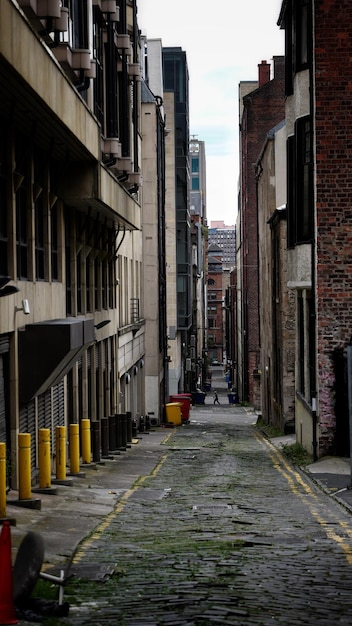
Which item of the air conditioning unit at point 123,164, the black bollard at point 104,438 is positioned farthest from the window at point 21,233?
the air conditioning unit at point 123,164

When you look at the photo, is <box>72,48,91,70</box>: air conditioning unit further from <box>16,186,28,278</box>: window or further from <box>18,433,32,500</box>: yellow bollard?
<box>18,433,32,500</box>: yellow bollard

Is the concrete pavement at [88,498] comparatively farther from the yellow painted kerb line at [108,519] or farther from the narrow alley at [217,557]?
the narrow alley at [217,557]

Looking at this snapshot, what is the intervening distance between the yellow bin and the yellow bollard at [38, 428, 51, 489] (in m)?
29.7

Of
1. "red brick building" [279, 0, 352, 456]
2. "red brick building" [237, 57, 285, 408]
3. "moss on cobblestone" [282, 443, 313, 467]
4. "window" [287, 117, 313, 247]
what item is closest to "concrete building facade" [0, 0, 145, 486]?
"window" [287, 117, 313, 247]

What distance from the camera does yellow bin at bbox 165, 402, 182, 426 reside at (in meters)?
45.3

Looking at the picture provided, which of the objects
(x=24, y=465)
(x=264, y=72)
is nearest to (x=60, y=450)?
(x=24, y=465)

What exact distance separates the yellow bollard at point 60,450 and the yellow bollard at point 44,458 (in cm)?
114

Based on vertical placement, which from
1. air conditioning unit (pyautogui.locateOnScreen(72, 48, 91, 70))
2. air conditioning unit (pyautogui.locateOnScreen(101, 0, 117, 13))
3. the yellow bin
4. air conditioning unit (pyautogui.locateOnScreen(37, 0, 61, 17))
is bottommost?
the yellow bin

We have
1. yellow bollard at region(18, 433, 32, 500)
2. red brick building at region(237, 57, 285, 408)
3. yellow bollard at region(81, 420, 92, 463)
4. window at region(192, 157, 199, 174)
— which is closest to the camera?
yellow bollard at region(18, 433, 32, 500)

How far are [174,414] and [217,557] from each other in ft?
115

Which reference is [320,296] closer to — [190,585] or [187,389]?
[190,585]

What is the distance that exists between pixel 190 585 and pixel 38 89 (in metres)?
6.73

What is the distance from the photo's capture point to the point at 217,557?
1051 cm

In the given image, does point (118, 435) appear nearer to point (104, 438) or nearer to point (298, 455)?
point (104, 438)
